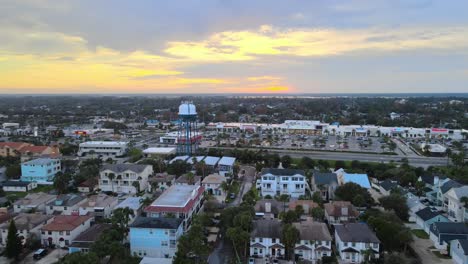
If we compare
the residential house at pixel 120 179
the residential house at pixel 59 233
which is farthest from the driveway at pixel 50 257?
the residential house at pixel 120 179

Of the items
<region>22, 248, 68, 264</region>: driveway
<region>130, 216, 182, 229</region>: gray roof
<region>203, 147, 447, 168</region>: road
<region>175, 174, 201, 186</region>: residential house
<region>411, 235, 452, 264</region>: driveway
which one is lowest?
<region>411, 235, 452, 264</region>: driveway

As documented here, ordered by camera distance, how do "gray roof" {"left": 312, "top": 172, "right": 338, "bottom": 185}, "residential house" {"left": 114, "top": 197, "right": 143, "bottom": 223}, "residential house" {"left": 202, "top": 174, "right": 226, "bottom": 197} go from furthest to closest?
1. "residential house" {"left": 202, "top": 174, "right": 226, "bottom": 197}
2. "gray roof" {"left": 312, "top": 172, "right": 338, "bottom": 185}
3. "residential house" {"left": 114, "top": 197, "right": 143, "bottom": 223}

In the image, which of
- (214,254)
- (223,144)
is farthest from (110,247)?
(223,144)

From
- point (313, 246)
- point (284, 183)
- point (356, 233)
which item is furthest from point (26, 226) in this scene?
point (356, 233)

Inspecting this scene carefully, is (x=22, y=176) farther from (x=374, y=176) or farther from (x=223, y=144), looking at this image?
(x=374, y=176)

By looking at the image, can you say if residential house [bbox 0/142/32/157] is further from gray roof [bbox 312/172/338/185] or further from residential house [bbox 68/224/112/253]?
gray roof [bbox 312/172/338/185]

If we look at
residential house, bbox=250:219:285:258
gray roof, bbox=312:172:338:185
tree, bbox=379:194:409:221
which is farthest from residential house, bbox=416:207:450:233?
residential house, bbox=250:219:285:258

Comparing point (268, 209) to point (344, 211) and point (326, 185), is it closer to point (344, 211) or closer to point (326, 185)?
point (344, 211)
